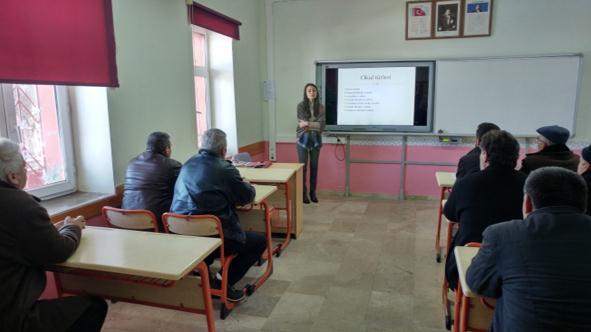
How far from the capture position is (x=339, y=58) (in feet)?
18.0

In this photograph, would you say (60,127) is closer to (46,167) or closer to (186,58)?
(46,167)

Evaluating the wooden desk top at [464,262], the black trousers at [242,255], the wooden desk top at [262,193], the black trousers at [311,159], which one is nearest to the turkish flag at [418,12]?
the black trousers at [311,159]

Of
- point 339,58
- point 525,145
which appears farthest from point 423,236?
point 339,58

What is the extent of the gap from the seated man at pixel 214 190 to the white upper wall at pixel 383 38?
258 centimetres

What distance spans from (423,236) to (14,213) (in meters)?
3.50

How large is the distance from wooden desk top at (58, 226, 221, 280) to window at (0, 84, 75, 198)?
36.0 inches

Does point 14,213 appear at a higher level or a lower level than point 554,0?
lower

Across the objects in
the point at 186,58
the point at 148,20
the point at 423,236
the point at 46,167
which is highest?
the point at 148,20

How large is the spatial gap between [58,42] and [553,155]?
332cm

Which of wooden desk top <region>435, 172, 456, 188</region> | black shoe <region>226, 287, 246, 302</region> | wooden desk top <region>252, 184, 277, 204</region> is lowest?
black shoe <region>226, 287, 246, 302</region>

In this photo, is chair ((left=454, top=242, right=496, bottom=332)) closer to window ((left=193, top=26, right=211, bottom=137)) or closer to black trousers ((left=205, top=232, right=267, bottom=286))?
black trousers ((left=205, top=232, right=267, bottom=286))

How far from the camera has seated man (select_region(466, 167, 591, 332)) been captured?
120 cm

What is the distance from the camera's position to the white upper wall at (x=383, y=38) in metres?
4.77

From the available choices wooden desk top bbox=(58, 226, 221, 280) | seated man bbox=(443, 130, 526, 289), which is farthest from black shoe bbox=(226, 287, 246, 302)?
seated man bbox=(443, 130, 526, 289)
